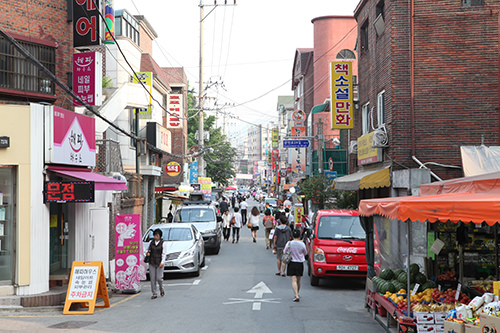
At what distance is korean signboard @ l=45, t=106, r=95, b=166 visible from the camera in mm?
13653

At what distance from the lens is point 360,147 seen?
24.6 metres

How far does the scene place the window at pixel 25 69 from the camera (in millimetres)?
14758

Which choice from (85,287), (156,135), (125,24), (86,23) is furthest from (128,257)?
(125,24)

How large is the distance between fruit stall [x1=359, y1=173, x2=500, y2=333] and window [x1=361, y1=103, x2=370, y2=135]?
1241 centimetres

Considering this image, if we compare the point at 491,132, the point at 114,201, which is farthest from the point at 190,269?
the point at 491,132

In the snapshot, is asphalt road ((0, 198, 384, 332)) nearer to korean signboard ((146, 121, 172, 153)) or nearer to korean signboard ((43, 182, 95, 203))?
korean signboard ((43, 182, 95, 203))

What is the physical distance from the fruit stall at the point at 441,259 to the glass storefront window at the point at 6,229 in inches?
303

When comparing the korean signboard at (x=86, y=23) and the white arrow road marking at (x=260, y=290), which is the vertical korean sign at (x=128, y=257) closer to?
the white arrow road marking at (x=260, y=290)

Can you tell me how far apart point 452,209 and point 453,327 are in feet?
5.10

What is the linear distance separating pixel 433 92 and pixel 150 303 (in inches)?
479

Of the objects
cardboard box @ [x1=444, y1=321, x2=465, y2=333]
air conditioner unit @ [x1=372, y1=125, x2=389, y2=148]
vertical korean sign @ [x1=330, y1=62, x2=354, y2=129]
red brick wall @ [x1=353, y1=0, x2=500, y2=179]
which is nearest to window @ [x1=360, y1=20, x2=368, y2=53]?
vertical korean sign @ [x1=330, y1=62, x2=354, y2=129]

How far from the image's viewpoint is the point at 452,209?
7.55 metres

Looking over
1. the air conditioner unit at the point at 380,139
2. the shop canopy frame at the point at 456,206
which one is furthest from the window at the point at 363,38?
the shop canopy frame at the point at 456,206

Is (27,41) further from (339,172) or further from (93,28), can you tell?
(339,172)
